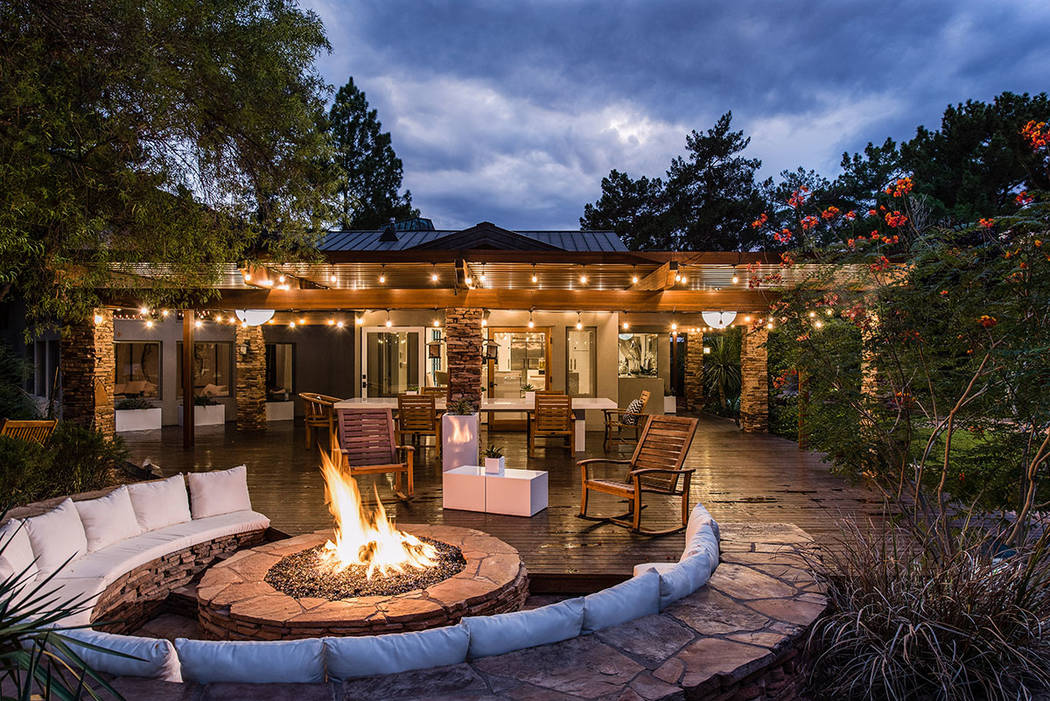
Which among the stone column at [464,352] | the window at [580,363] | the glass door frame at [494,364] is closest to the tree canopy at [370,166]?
the glass door frame at [494,364]

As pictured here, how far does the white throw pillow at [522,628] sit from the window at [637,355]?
1206cm

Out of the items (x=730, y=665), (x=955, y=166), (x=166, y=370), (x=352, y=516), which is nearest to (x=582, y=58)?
(x=955, y=166)

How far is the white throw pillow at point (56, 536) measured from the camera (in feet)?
13.0

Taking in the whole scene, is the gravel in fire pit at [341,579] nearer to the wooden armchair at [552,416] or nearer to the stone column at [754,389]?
the wooden armchair at [552,416]

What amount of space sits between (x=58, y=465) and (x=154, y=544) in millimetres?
2537

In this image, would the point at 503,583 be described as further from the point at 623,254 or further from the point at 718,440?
the point at 718,440

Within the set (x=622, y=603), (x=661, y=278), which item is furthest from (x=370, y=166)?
(x=622, y=603)

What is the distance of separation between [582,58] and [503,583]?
1984cm

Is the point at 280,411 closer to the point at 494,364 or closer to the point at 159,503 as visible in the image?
the point at 494,364

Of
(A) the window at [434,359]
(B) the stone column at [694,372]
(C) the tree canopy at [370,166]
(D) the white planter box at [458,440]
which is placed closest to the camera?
(D) the white planter box at [458,440]

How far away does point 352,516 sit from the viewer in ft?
15.3

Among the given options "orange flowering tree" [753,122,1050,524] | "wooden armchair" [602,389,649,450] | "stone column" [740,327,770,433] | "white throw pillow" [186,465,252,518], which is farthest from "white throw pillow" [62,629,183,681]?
"stone column" [740,327,770,433]

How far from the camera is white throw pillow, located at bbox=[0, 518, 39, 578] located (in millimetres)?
3660

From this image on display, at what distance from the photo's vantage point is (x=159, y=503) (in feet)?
17.0
